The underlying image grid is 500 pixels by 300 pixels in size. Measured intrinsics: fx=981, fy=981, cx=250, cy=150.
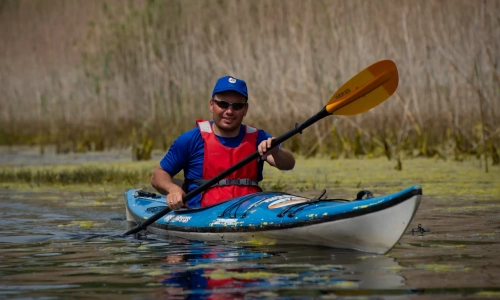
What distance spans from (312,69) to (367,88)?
6181 millimetres

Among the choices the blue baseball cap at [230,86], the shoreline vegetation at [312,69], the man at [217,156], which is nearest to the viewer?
the blue baseball cap at [230,86]

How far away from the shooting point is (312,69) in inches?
495

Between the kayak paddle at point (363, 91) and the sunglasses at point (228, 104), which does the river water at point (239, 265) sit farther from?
the sunglasses at point (228, 104)

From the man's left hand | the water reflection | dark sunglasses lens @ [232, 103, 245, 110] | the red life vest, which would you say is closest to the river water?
the water reflection

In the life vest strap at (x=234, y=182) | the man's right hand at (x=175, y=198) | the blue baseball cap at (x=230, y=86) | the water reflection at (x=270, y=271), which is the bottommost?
the water reflection at (x=270, y=271)

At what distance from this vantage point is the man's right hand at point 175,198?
20.9ft

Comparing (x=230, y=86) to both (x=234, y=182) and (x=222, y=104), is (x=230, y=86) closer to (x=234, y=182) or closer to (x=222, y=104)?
(x=222, y=104)

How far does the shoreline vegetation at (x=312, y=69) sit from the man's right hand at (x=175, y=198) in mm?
4505

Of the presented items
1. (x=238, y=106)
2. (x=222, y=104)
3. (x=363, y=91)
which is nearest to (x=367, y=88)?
(x=363, y=91)

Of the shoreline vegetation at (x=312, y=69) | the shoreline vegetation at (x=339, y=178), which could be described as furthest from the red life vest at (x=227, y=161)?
the shoreline vegetation at (x=312, y=69)

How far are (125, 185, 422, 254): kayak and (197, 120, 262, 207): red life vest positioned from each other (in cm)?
23

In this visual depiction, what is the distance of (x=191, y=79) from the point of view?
1391 cm

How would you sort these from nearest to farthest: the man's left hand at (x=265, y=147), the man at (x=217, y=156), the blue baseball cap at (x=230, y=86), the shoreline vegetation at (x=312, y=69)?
Result: 1. the man's left hand at (x=265, y=147)
2. the blue baseball cap at (x=230, y=86)
3. the man at (x=217, y=156)
4. the shoreline vegetation at (x=312, y=69)

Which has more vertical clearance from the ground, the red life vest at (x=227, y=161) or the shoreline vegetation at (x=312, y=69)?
the shoreline vegetation at (x=312, y=69)
